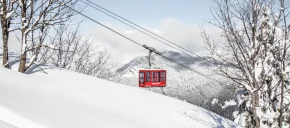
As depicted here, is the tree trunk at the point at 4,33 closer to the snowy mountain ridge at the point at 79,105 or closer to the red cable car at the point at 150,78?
the snowy mountain ridge at the point at 79,105

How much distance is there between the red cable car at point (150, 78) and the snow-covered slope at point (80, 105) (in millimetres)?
10124

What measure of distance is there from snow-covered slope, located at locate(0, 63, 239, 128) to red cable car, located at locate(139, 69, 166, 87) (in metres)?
10.1

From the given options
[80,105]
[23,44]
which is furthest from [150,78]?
[80,105]

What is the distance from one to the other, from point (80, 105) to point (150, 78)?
45.4ft

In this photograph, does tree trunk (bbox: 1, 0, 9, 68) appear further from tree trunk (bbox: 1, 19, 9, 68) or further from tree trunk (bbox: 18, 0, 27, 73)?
tree trunk (bbox: 18, 0, 27, 73)

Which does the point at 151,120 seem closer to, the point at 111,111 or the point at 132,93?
the point at 111,111

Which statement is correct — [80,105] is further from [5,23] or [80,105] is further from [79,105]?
[5,23]

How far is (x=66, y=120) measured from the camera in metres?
4.72

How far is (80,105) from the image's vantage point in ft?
20.0

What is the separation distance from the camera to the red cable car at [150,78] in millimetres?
19844

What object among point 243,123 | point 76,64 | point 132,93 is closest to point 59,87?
point 132,93

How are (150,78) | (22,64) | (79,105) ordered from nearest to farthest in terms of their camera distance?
1. (79,105)
2. (22,64)
3. (150,78)

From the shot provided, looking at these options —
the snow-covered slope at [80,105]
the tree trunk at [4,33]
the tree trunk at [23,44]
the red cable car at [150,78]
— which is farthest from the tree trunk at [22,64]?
the red cable car at [150,78]

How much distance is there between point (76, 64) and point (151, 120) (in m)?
19.2
